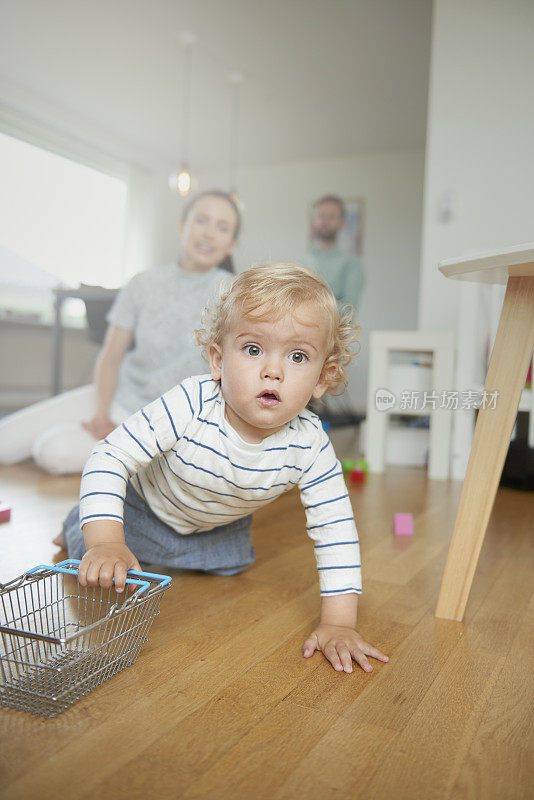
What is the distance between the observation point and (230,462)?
2.78 ft

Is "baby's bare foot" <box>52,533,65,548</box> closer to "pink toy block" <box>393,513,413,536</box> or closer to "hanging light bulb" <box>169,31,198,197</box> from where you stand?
"pink toy block" <box>393,513,413,536</box>

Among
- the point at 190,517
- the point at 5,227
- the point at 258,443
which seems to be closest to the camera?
the point at 258,443

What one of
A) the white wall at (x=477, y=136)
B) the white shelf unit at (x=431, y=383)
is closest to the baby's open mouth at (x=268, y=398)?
the white shelf unit at (x=431, y=383)

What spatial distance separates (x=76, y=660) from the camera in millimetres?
659

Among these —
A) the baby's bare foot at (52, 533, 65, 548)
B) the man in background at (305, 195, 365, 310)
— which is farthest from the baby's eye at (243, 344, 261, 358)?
the man in background at (305, 195, 365, 310)

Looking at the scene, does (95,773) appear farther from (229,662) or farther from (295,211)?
(295,211)

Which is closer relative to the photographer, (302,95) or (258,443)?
(258,443)

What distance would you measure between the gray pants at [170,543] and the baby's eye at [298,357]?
386 mm

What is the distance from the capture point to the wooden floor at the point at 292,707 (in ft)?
1.68

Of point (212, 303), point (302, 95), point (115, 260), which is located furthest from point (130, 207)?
point (212, 303)

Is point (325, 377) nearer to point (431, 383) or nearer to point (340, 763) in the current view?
point (340, 763)

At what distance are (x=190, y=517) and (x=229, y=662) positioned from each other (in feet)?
0.91

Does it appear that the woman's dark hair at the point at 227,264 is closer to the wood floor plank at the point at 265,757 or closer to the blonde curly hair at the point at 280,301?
the blonde curly hair at the point at 280,301

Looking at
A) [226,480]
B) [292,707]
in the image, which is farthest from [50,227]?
[292,707]
